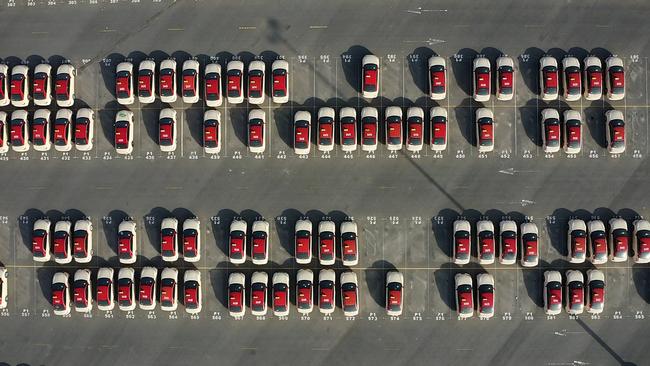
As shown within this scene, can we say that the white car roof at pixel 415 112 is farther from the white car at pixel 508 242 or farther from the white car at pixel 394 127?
the white car at pixel 508 242

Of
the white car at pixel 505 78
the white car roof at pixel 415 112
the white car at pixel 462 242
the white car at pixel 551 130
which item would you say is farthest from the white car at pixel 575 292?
the white car roof at pixel 415 112

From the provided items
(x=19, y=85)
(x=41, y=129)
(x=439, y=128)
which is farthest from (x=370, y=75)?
(x=19, y=85)

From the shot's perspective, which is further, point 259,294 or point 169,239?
point 169,239

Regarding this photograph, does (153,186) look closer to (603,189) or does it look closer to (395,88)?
(395,88)

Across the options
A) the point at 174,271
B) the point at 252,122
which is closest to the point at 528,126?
the point at 252,122

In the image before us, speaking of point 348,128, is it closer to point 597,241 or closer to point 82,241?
point 597,241

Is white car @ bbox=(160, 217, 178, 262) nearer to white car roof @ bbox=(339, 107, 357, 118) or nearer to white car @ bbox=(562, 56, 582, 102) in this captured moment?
white car roof @ bbox=(339, 107, 357, 118)
